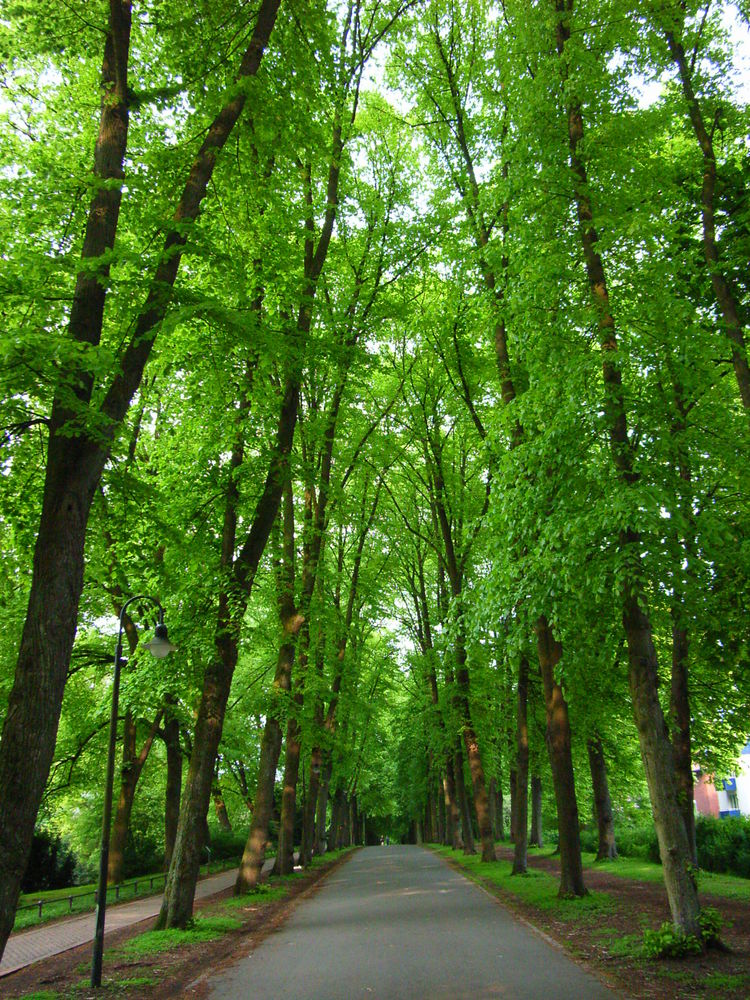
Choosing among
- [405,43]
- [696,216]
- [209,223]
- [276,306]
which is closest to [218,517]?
[276,306]

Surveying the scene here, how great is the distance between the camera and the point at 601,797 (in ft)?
63.6

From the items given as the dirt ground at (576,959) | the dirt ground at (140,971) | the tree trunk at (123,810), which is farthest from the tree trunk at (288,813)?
the dirt ground at (140,971)

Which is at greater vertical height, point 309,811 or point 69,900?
point 309,811

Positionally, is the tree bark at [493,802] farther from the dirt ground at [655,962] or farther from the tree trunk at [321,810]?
the dirt ground at [655,962]

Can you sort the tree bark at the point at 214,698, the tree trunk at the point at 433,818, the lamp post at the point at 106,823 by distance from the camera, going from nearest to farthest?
the lamp post at the point at 106,823 → the tree bark at the point at 214,698 → the tree trunk at the point at 433,818

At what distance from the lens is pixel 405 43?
15547 millimetres

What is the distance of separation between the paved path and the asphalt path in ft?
11.7

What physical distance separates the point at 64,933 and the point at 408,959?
8.83 m

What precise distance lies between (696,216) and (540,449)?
5667 mm

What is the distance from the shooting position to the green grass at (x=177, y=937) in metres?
9.65

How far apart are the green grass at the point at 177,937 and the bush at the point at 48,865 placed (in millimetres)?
15405

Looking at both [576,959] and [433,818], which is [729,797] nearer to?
[433,818]

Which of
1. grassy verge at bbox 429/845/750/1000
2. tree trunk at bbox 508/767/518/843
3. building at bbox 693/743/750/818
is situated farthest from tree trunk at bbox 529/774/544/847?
building at bbox 693/743/750/818

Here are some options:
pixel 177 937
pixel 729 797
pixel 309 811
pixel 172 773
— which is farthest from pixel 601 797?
pixel 729 797
